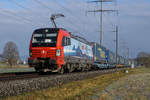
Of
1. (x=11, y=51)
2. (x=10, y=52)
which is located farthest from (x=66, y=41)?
(x=11, y=51)

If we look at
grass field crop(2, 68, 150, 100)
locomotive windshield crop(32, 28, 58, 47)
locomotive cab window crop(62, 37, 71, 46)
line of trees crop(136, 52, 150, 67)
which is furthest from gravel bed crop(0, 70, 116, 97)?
line of trees crop(136, 52, 150, 67)

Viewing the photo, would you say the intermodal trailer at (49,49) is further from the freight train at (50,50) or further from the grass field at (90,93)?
the grass field at (90,93)

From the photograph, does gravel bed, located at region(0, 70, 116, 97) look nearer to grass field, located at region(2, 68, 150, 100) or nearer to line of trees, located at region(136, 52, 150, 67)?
grass field, located at region(2, 68, 150, 100)

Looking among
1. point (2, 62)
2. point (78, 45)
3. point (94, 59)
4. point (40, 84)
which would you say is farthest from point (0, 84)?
point (2, 62)

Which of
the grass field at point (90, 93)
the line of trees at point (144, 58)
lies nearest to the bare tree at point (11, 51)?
the grass field at point (90, 93)

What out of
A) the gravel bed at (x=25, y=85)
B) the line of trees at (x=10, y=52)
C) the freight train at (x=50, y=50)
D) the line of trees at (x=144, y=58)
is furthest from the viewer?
the line of trees at (x=144, y=58)

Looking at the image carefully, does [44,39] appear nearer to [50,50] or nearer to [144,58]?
[50,50]

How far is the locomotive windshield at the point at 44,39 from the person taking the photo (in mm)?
17853

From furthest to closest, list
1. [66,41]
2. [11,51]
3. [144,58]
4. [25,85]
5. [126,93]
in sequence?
[144,58] < [11,51] < [66,41] < [25,85] < [126,93]

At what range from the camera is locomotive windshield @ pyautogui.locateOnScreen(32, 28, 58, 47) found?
1785 centimetres

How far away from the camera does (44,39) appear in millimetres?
18156

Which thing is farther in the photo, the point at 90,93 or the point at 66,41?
the point at 66,41

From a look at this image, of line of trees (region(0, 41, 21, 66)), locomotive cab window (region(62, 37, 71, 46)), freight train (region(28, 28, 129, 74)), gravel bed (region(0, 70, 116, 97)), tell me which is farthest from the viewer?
line of trees (region(0, 41, 21, 66))

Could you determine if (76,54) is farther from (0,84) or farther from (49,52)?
(0,84)
